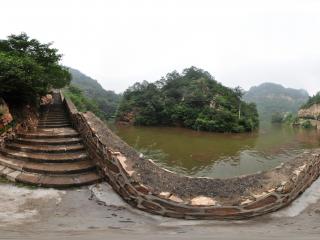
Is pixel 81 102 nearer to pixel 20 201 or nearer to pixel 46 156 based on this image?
pixel 46 156

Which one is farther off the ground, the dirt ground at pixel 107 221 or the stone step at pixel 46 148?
the stone step at pixel 46 148

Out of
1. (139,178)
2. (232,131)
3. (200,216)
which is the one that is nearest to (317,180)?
(200,216)

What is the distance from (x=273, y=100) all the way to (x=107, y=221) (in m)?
126

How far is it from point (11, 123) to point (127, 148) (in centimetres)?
323

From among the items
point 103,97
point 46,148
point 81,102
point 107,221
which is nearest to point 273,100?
point 103,97

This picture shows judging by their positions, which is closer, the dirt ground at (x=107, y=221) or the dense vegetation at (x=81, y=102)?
the dirt ground at (x=107, y=221)

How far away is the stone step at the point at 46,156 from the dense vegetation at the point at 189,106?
81.8 ft

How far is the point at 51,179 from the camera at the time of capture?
488 centimetres

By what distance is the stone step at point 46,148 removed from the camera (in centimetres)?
592

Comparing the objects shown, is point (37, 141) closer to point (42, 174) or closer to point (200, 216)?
point (42, 174)

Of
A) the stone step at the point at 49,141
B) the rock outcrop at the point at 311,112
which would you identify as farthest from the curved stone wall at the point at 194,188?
the rock outcrop at the point at 311,112

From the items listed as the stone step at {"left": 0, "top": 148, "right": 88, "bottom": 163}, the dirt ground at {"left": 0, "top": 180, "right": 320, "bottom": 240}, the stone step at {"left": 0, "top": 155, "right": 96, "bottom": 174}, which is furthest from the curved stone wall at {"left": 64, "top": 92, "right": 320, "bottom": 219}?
the stone step at {"left": 0, "top": 148, "right": 88, "bottom": 163}

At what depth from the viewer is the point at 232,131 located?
97.3 ft

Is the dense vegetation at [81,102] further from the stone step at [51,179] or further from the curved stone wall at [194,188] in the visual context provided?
the curved stone wall at [194,188]
